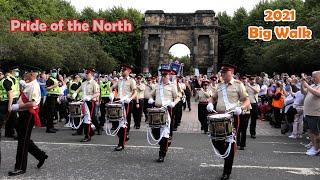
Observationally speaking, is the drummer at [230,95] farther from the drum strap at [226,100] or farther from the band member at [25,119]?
the band member at [25,119]

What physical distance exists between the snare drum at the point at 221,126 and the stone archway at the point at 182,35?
50960 millimetres

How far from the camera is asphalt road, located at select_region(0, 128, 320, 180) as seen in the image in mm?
8984

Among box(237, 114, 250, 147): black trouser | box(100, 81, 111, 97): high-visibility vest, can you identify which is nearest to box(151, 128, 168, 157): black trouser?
box(237, 114, 250, 147): black trouser

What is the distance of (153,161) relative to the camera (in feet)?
34.2

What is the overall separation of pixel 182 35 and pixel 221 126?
53561 mm

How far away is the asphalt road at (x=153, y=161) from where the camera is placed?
29.5 feet

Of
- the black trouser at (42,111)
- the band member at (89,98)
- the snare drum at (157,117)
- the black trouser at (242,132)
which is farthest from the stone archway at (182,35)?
the snare drum at (157,117)

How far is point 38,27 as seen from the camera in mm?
48938

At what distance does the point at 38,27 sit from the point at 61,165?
4146 cm

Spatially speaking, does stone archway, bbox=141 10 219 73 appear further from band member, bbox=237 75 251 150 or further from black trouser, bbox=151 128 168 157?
black trouser, bbox=151 128 168 157

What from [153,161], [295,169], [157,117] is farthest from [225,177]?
[157,117]

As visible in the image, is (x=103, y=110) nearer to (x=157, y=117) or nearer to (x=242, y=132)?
(x=242, y=132)

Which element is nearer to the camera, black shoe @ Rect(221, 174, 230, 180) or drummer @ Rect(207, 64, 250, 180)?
black shoe @ Rect(221, 174, 230, 180)

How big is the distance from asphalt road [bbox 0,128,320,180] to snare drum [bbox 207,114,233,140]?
86cm
